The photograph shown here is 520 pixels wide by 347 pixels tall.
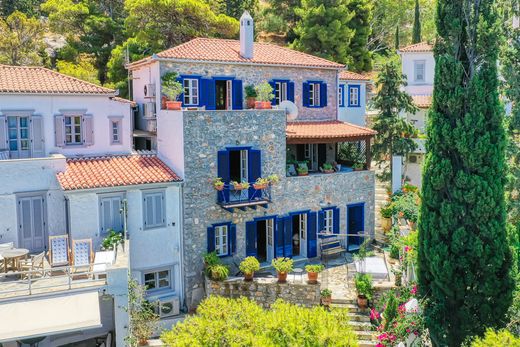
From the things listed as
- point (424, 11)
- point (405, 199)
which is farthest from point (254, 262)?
point (424, 11)

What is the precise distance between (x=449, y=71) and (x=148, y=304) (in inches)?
689

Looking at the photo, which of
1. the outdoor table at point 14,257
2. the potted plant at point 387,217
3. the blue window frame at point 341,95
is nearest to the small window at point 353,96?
the blue window frame at point 341,95

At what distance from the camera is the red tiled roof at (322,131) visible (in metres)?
31.7

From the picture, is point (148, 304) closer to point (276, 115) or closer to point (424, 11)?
point (276, 115)

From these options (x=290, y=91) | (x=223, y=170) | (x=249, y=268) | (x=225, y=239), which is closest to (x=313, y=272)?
(x=249, y=268)

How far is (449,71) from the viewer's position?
19.5 metres

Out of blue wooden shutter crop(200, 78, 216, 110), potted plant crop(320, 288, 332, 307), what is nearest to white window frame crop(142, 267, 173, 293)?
potted plant crop(320, 288, 332, 307)

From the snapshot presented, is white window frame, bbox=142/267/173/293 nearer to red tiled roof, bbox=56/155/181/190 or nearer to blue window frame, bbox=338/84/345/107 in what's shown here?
red tiled roof, bbox=56/155/181/190

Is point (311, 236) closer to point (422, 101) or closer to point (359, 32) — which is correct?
point (422, 101)

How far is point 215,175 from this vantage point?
28.0 m

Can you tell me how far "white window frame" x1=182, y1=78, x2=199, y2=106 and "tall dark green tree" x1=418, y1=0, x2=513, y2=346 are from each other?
15837 millimetres

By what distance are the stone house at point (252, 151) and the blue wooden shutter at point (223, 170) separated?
0.06 metres

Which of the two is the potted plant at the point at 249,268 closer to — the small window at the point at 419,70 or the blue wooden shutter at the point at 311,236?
the blue wooden shutter at the point at 311,236

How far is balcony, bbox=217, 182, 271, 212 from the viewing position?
2789cm
